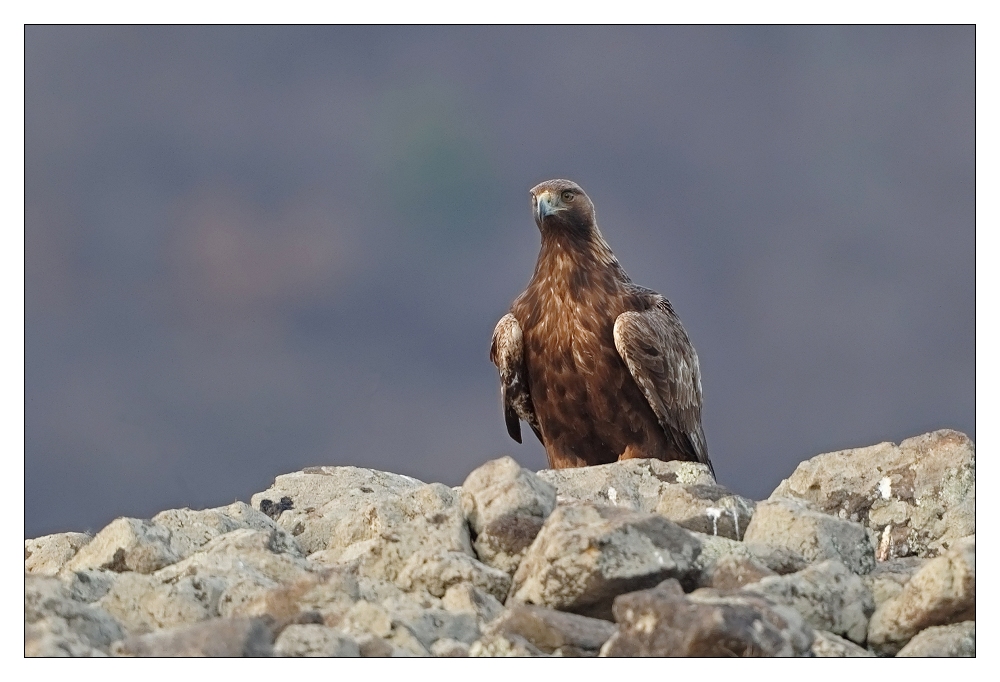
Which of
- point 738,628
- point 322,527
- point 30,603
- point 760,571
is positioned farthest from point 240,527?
point 738,628

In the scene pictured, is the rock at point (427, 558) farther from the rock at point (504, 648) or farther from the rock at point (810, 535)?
the rock at point (810, 535)

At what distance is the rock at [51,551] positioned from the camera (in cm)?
802

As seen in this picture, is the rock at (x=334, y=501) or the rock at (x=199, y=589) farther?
the rock at (x=334, y=501)

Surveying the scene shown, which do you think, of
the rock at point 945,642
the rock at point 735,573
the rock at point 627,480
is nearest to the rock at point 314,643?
the rock at point 735,573

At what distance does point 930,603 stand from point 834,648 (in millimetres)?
579

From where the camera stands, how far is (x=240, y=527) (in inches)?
337

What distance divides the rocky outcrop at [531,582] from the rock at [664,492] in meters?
0.02

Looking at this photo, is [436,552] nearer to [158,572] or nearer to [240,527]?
[158,572]

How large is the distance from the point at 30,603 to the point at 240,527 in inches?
125

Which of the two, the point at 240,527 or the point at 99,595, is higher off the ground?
the point at 240,527

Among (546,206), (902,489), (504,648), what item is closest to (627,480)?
(902,489)

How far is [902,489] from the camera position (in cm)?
826

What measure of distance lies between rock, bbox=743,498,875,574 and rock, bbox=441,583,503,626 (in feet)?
4.84

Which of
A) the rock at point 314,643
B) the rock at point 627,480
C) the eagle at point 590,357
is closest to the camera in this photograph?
the rock at point 314,643
